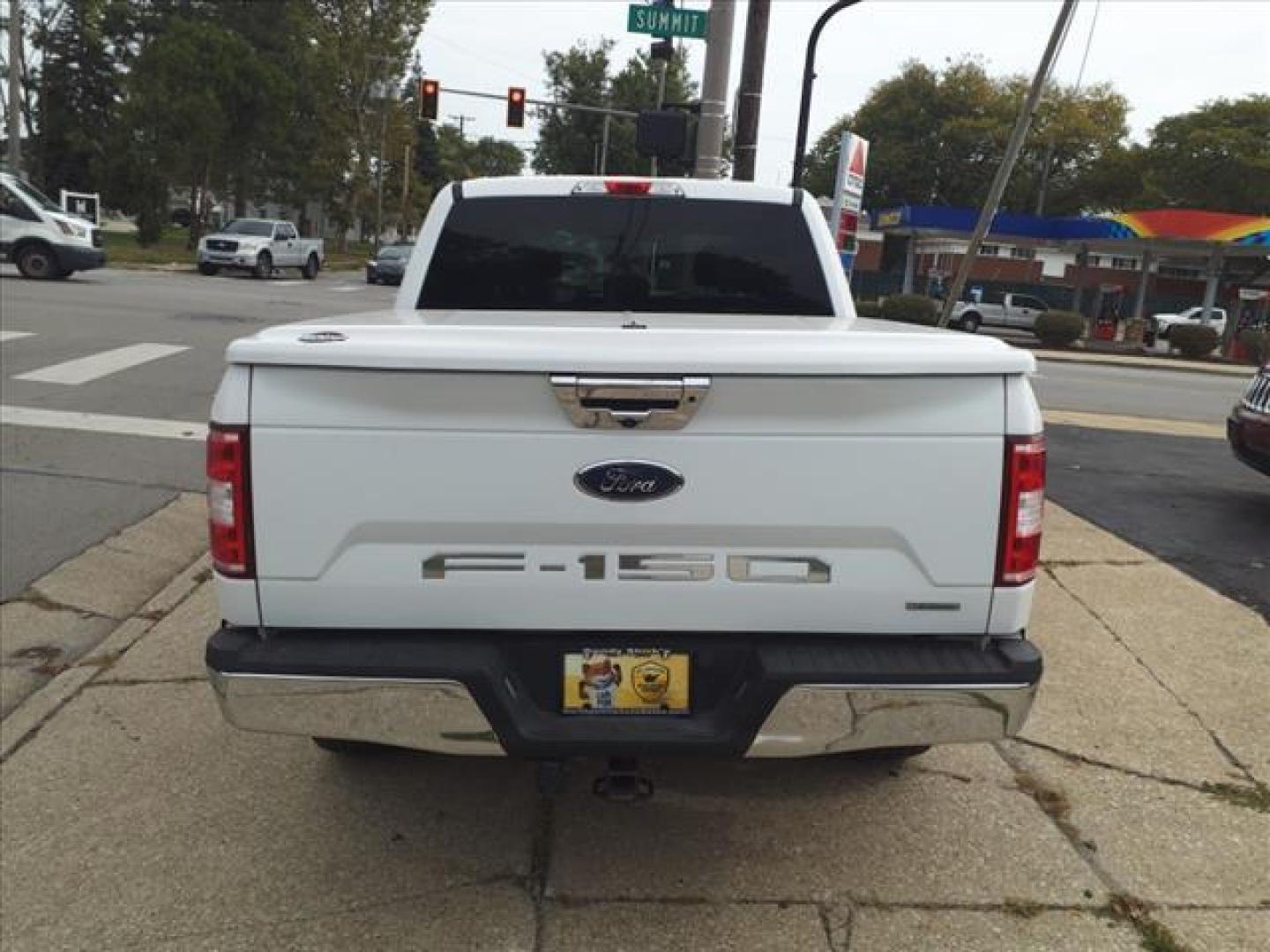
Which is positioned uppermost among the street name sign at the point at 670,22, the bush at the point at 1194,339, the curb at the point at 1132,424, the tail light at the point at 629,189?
the street name sign at the point at 670,22

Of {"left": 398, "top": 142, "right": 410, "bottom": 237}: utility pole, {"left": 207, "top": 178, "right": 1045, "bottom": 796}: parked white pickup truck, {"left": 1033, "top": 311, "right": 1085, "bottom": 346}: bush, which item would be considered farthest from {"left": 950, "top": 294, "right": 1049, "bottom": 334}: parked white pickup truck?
{"left": 207, "top": 178, "right": 1045, "bottom": 796}: parked white pickup truck

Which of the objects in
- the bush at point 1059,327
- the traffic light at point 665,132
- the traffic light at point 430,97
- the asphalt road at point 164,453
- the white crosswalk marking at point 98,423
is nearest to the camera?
the asphalt road at point 164,453

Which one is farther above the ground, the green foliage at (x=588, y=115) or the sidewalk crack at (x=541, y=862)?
the green foliage at (x=588, y=115)

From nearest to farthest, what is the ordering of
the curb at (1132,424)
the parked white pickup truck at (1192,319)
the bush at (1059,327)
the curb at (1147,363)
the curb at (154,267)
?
the curb at (1132,424) < the curb at (1147,363) < the curb at (154,267) < the bush at (1059,327) < the parked white pickup truck at (1192,319)

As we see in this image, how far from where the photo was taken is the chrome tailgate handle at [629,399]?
8.00ft

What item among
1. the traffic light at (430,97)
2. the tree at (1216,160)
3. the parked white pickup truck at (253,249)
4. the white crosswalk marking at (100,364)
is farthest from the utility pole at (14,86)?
the tree at (1216,160)

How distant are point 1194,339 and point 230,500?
32570 mm

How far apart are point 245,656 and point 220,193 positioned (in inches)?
1921

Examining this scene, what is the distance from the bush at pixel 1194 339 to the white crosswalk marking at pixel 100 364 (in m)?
27.5

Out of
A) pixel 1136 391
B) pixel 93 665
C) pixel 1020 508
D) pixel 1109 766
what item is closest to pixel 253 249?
pixel 1136 391

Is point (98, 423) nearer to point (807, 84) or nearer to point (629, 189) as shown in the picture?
point (629, 189)

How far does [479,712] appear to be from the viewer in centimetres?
252

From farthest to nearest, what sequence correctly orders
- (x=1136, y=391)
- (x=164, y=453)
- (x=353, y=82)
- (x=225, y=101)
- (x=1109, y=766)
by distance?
(x=353, y=82) → (x=225, y=101) → (x=1136, y=391) → (x=164, y=453) → (x=1109, y=766)

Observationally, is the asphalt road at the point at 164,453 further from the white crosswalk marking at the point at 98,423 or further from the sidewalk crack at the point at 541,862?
the sidewalk crack at the point at 541,862
